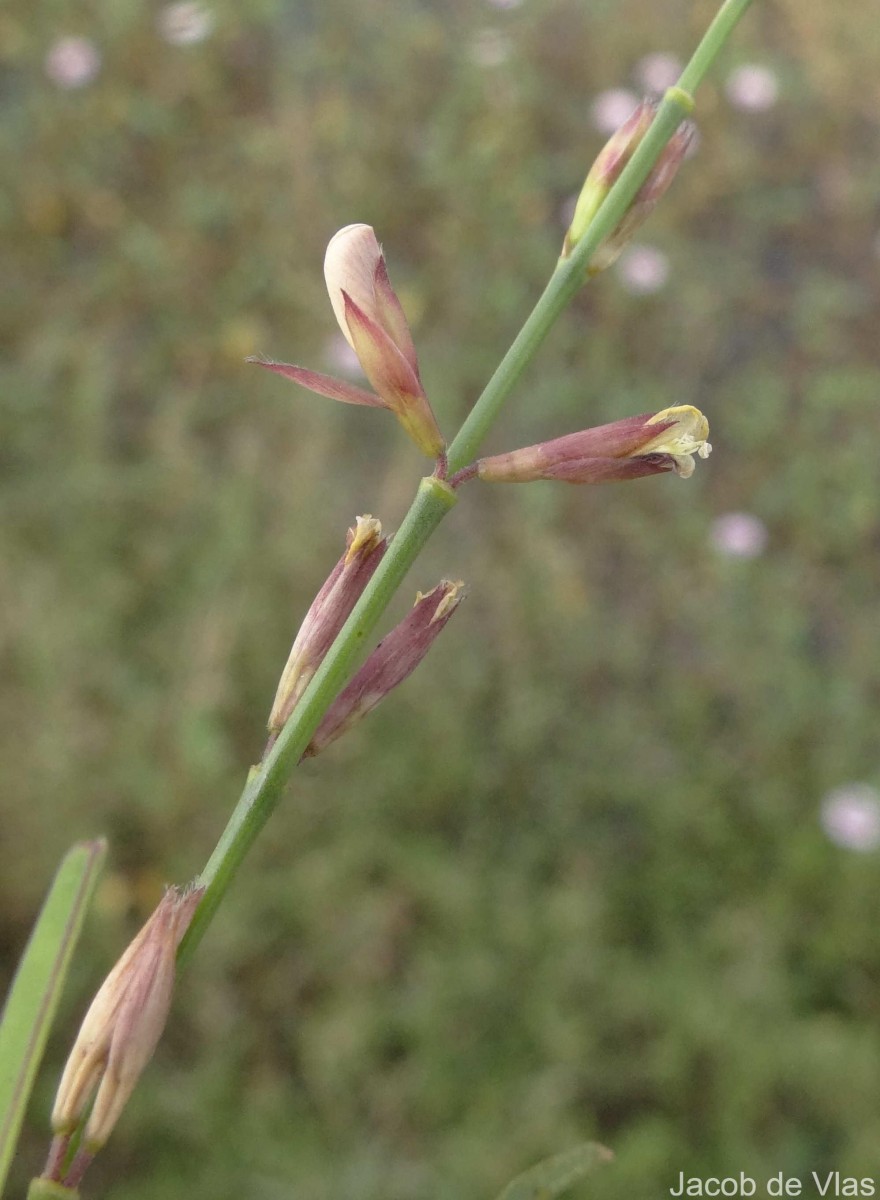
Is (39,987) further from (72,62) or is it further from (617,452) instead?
(72,62)

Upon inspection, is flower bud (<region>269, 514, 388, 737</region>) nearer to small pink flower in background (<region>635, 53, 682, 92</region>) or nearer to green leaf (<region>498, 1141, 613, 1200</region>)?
green leaf (<region>498, 1141, 613, 1200</region>)

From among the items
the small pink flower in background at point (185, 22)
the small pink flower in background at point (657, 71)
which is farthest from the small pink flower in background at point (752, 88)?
the small pink flower in background at point (185, 22)

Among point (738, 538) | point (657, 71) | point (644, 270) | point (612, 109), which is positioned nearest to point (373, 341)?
point (738, 538)

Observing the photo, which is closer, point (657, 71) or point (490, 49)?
point (657, 71)

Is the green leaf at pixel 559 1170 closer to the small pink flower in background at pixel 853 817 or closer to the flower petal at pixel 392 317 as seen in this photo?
the flower petal at pixel 392 317

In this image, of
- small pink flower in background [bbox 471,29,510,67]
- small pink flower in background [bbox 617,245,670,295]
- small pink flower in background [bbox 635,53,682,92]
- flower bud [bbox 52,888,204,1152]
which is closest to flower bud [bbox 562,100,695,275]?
flower bud [bbox 52,888,204,1152]

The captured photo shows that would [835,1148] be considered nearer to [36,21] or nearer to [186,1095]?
[186,1095]

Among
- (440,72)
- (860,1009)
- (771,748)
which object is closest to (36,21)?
(440,72)
